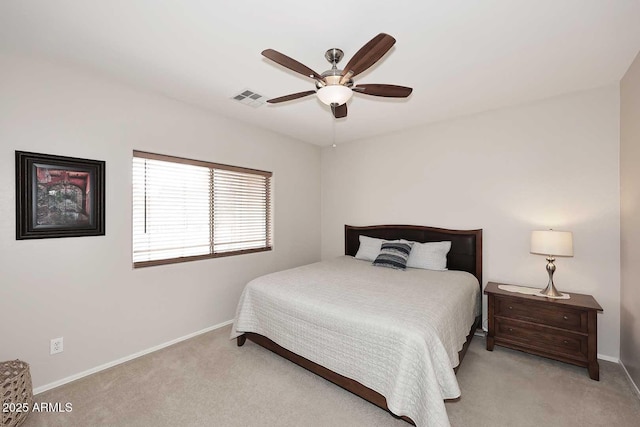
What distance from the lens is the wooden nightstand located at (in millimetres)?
2359

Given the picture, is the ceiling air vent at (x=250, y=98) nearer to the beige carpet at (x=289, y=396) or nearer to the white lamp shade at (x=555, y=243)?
the beige carpet at (x=289, y=396)

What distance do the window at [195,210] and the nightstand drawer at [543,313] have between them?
290 centimetres

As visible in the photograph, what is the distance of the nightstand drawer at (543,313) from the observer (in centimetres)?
243

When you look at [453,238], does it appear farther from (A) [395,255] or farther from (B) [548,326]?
(B) [548,326]

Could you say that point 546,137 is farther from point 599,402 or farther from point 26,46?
point 26,46

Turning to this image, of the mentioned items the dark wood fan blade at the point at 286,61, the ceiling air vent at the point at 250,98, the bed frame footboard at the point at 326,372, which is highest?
the ceiling air vent at the point at 250,98

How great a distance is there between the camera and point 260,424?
73.6 inches

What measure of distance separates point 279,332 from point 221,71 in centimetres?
232

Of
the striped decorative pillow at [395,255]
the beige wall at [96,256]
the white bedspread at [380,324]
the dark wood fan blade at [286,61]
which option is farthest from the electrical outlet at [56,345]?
the striped decorative pillow at [395,255]

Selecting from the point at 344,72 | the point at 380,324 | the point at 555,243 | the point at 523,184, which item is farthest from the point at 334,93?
the point at 523,184

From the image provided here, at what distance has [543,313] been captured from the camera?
8.44 feet

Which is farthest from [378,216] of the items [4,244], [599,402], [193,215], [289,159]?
[4,244]

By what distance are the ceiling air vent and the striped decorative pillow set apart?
2305 millimetres

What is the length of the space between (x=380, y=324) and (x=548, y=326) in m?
1.80
